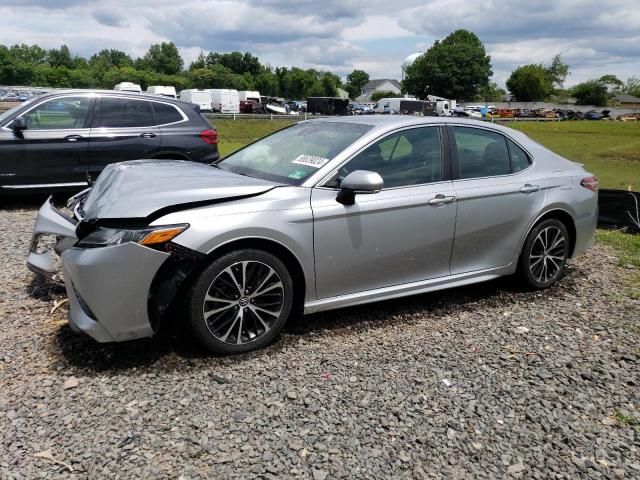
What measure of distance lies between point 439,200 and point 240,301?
5.93 ft

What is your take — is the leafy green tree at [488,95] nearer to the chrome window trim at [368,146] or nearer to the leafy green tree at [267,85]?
the leafy green tree at [267,85]

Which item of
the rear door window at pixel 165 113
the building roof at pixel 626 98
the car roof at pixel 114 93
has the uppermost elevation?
the building roof at pixel 626 98

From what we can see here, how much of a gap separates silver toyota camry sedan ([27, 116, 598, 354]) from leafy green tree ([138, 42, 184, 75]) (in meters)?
135

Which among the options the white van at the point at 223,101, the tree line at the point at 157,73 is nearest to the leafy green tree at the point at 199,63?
the tree line at the point at 157,73

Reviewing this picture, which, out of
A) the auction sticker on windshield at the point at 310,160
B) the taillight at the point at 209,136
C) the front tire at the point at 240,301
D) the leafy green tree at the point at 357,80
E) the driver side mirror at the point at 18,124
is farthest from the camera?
the leafy green tree at the point at 357,80

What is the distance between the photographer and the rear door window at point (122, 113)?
27.2 feet

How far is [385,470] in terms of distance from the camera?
9.07 ft

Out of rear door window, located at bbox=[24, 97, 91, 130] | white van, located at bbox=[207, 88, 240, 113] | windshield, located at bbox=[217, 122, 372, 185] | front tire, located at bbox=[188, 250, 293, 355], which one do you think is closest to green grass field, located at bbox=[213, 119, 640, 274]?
windshield, located at bbox=[217, 122, 372, 185]

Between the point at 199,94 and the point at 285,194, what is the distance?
57094 millimetres

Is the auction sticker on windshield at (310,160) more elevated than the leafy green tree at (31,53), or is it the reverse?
the leafy green tree at (31,53)

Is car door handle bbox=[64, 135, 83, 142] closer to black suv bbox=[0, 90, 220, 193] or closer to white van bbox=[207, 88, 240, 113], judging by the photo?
black suv bbox=[0, 90, 220, 193]

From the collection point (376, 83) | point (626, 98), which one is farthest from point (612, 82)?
point (376, 83)

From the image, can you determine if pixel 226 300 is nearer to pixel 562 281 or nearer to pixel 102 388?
pixel 102 388

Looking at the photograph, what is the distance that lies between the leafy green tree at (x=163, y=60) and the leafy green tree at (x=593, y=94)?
87.5 meters
